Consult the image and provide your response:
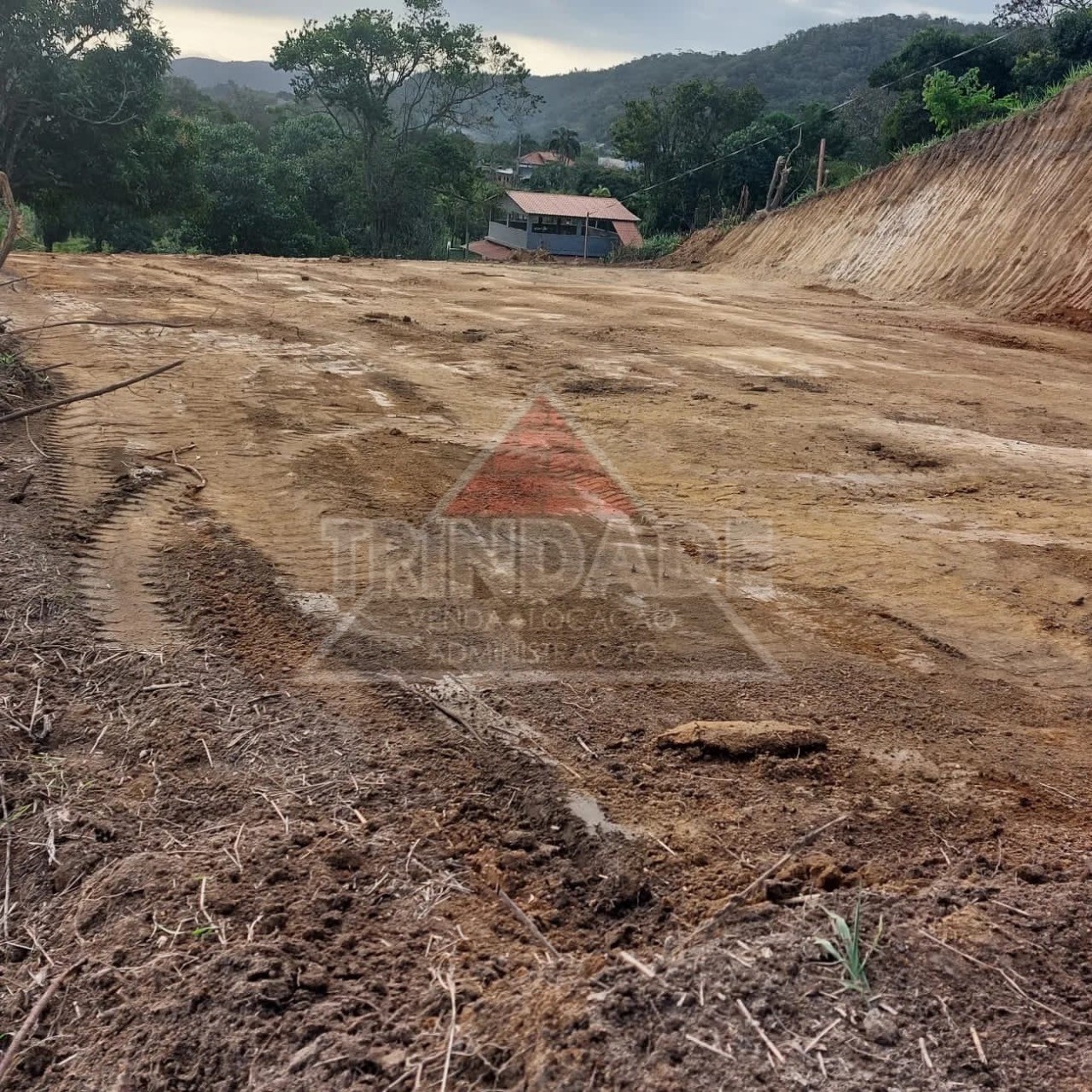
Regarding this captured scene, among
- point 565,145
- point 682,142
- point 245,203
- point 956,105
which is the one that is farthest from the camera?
point 565,145

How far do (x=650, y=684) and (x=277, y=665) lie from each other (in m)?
1.40

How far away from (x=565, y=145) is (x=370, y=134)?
38.7 metres

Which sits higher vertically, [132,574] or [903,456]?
[903,456]

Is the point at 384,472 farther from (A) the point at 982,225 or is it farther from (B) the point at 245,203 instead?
(B) the point at 245,203

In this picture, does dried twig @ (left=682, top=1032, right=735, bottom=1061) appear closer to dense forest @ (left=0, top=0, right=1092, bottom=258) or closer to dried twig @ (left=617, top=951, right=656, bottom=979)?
dried twig @ (left=617, top=951, right=656, bottom=979)

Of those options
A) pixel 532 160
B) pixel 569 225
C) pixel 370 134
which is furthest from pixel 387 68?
pixel 532 160

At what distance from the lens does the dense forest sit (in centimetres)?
1903

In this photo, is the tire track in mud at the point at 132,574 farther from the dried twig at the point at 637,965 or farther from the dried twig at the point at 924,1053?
the dried twig at the point at 924,1053

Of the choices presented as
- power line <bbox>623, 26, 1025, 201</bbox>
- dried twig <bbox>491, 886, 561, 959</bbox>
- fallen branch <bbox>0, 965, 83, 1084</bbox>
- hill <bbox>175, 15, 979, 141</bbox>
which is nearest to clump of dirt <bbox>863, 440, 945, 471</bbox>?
dried twig <bbox>491, 886, 561, 959</bbox>

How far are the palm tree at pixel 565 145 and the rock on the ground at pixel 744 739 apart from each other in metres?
67.6

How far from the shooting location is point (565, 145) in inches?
2594

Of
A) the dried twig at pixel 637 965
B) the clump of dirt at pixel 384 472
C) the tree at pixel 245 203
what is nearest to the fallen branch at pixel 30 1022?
the dried twig at pixel 637 965

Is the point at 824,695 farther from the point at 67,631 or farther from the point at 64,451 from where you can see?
the point at 64,451

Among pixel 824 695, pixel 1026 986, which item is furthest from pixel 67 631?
pixel 1026 986
